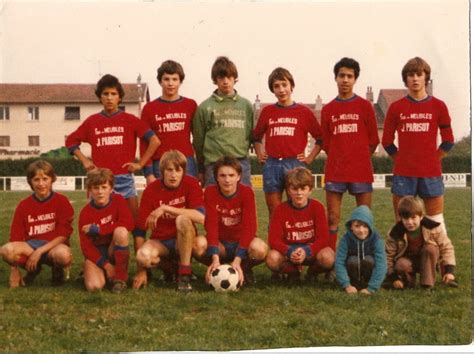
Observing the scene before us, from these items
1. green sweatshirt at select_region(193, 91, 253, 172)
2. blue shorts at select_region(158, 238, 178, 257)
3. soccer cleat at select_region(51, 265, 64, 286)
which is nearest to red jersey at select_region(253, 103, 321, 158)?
green sweatshirt at select_region(193, 91, 253, 172)

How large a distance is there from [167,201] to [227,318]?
52.7 inches

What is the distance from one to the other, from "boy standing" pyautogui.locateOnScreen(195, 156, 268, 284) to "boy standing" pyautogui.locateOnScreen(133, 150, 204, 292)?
117 mm

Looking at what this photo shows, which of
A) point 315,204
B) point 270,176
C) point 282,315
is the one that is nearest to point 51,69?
point 270,176

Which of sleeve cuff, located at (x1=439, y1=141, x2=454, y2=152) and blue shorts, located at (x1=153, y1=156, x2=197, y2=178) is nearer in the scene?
sleeve cuff, located at (x1=439, y1=141, x2=454, y2=152)

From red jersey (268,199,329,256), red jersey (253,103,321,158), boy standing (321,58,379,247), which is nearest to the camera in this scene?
red jersey (268,199,329,256)

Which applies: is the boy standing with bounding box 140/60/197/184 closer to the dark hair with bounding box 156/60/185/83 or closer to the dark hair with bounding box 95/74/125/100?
the dark hair with bounding box 156/60/185/83

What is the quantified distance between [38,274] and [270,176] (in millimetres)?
2339

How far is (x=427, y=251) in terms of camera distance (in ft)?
15.4

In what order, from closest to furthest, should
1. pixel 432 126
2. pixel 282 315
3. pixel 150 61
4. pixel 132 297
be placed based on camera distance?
pixel 282 315
pixel 132 297
pixel 432 126
pixel 150 61

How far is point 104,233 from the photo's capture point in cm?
486

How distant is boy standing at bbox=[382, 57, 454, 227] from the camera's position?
5.20m

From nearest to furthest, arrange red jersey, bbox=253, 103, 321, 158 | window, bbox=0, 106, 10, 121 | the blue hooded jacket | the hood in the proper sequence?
the blue hooded jacket → the hood → red jersey, bbox=253, 103, 321, 158 → window, bbox=0, 106, 10, 121

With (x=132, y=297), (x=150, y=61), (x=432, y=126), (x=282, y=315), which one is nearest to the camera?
(x=282, y=315)

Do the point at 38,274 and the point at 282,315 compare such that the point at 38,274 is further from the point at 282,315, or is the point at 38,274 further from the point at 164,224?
the point at 282,315
